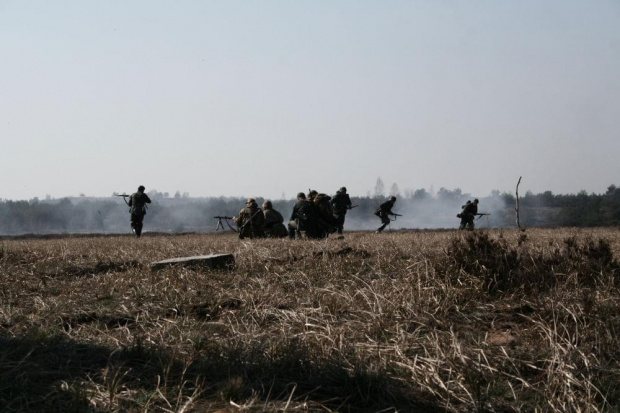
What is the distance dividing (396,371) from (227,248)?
7.23 meters

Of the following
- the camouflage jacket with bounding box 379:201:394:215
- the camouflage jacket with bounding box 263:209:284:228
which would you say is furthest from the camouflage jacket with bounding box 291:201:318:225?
the camouflage jacket with bounding box 379:201:394:215

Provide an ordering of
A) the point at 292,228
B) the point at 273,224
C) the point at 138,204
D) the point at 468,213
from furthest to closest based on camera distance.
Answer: the point at 468,213, the point at 138,204, the point at 292,228, the point at 273,224

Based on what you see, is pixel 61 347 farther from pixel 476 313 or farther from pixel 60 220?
pixel 60 220

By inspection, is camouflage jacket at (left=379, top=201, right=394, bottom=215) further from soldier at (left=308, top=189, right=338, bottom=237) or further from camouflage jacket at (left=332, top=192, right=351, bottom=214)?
soldier at (left=308, top=189, right=338, bottom=237)

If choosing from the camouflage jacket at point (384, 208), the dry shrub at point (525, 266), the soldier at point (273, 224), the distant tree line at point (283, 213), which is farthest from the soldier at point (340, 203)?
the distant tree line at point (283, 213)

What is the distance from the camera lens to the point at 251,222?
19.8 metres

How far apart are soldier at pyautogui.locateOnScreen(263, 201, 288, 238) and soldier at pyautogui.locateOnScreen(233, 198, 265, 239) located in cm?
15

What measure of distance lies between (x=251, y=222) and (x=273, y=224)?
0.77 meters

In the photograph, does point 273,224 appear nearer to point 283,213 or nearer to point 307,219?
point 307,219

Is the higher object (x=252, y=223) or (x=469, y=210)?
(x=469, y=210)

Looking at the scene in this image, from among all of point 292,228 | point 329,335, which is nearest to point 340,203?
point 292,228

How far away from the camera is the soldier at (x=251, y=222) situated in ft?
65.2

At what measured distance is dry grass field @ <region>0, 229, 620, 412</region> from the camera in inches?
178

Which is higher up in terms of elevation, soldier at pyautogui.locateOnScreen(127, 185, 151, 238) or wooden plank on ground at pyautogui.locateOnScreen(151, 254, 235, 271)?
soldier at pyautogui.locateOnScreen(127, 185, 151, 238)
